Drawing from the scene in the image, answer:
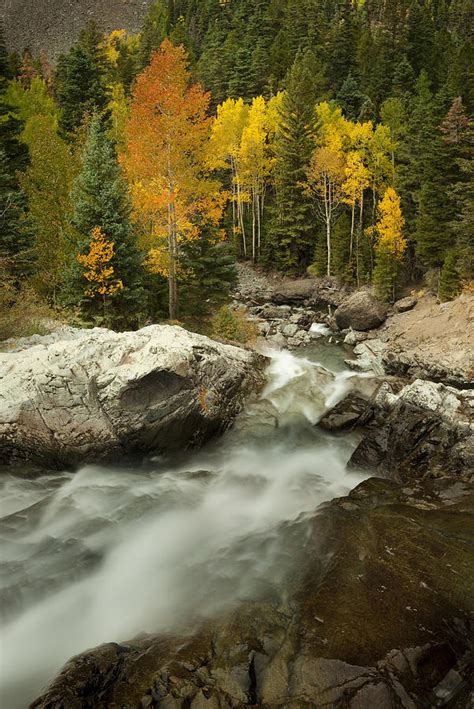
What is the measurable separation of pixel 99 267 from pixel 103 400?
7.17 meters

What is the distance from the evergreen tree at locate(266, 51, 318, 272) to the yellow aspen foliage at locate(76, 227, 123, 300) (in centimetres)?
2023

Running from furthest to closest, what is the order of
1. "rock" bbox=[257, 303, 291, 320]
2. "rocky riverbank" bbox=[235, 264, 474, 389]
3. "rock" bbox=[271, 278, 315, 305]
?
1. "rock" bbox=[271, 278, 315, 305]
2. "rock" bbox=[257, 303, 291, 320]
3. "rocky riverbank" bbox=[235, 264, 474, 389]

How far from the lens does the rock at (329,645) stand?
504 centimetres

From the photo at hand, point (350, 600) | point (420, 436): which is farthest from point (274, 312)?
point (350, 600)

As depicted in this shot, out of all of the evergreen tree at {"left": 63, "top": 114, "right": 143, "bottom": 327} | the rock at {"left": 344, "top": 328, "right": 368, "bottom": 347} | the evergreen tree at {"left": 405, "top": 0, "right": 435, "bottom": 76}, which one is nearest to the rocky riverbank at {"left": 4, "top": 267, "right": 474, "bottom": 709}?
the evergreen tree at {"left": 63, "top": 114, "right": 143, "bottom": 327}

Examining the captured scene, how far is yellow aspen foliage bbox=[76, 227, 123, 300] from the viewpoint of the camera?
630 inches

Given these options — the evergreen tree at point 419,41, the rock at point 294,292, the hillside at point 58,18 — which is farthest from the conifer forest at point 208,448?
the hillside at point 58,18

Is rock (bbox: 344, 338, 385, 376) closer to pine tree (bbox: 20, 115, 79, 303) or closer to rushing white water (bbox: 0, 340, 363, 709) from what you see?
rushing white water (bbox: 0, 340, 363, 709)

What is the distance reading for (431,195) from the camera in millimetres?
26609

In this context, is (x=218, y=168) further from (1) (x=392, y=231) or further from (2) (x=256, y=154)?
(1) (x=392, y=231)

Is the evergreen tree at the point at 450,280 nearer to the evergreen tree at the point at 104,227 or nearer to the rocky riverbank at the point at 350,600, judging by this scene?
the rocky riverbank at the point at 350,600

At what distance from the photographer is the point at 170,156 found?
16.9 metres

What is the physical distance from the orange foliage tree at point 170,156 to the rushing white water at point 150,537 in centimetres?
829

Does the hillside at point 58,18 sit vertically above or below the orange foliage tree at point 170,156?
above
